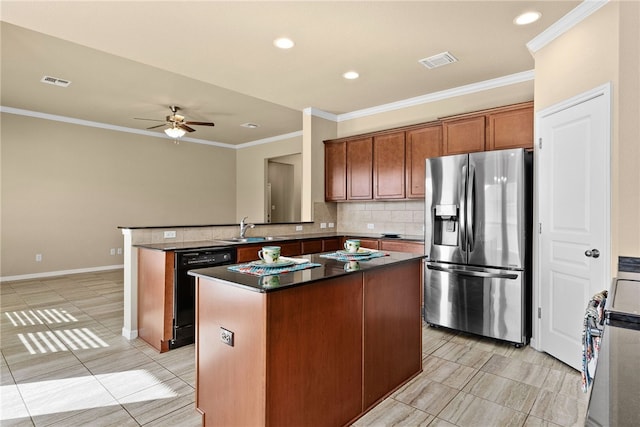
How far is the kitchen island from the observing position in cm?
156

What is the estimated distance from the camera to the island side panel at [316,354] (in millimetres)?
1575

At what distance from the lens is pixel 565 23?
279 centimetres

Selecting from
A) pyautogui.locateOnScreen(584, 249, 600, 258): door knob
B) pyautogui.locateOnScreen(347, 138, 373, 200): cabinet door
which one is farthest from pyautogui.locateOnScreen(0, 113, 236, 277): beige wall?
pyautogui.locateOnScreen(584, 249, 600, 258): door knob

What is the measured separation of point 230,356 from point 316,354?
1.39 feet

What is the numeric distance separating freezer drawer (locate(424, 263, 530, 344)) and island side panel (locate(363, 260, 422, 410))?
3.43 ft

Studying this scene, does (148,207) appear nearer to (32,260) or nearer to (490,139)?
(32,260)

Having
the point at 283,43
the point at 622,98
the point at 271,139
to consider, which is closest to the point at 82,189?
the point at 271,139

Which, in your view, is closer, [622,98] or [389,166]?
[622,98]

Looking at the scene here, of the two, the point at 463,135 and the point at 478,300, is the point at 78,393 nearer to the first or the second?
the point at 478,300

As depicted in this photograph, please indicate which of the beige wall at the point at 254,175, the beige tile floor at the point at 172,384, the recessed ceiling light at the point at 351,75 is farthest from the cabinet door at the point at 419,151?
the beige wall at the point at 254,175

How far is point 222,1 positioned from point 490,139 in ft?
9.41

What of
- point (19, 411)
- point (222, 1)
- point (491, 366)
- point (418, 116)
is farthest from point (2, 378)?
point (418, 116)

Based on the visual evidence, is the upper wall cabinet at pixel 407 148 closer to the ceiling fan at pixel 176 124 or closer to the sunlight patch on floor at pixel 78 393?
the ceiling fan at pixel 176 124

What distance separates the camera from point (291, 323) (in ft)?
5.37
